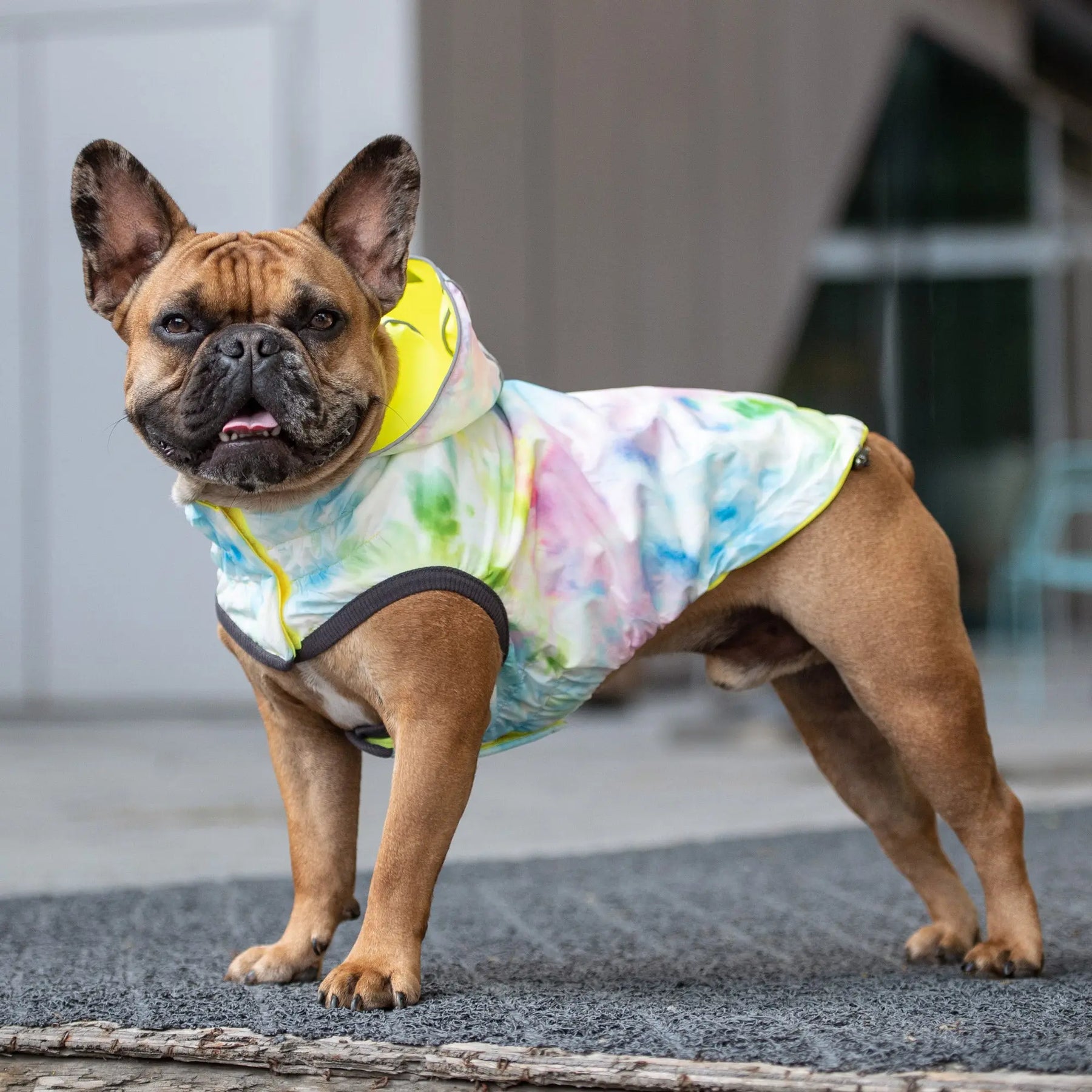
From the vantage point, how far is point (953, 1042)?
2170 mm

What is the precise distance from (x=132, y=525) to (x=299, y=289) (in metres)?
5.97

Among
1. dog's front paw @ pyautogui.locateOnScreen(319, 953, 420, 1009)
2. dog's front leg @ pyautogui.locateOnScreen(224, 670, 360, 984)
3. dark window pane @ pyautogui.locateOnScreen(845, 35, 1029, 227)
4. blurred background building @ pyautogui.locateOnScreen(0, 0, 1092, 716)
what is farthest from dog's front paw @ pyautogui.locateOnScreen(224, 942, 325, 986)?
dark window pane @ pyautogui.locateOnScreen(845, 35, 1029, 227)

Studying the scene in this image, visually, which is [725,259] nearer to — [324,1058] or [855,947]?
[855,947]

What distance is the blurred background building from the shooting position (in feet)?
26.3

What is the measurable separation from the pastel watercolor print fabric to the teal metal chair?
6.86m

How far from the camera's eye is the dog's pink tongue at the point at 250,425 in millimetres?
2371

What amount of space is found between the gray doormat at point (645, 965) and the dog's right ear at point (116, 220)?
1159mm

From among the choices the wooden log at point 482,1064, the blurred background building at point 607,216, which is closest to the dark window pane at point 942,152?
the blurred background building at point 607,216

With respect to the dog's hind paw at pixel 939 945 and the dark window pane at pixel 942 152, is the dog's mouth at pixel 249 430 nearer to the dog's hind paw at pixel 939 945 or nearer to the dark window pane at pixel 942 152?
the dog's hind paw at pixel 939 945

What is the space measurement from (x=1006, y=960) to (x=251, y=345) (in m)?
1.63

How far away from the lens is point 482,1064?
6.93 ft

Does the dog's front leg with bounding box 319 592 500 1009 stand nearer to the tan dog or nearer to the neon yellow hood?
the tan dog

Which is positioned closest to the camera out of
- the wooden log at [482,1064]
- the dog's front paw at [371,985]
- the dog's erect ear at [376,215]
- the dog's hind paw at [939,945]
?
the wooden log at [482,1064]

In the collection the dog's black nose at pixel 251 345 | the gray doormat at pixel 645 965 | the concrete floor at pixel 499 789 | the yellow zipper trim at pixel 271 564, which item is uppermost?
the dog's black nose at pixel 251 345
